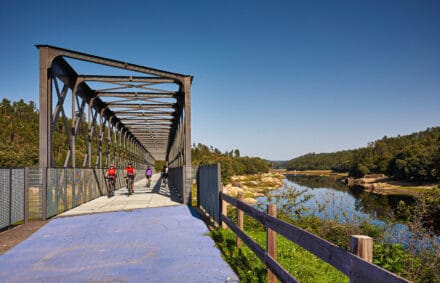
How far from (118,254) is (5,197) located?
3.83 m

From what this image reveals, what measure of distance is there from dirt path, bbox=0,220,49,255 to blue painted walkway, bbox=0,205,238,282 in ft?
0.57

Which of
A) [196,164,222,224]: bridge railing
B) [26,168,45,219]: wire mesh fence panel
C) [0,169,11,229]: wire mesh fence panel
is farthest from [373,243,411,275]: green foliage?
[26,168,45,219]: wire mesh fence panel

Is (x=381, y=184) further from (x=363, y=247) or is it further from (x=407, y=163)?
(x=363, y=247)

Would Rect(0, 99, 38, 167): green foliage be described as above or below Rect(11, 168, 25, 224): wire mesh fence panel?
above

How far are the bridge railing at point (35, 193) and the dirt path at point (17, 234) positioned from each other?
207 millimetres

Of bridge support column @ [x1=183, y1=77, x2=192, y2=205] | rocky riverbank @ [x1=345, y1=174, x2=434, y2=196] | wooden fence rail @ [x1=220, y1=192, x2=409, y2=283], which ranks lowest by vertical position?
rocky riverbank @ [x1=345, y1=174, x2=434, y2=196]

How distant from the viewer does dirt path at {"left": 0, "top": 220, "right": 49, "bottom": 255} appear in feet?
20.6

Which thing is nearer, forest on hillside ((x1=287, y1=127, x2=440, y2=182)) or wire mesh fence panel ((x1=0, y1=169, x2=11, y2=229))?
wire mesh fence panel ((x1=0, y1=169, x2=11, y2=229))

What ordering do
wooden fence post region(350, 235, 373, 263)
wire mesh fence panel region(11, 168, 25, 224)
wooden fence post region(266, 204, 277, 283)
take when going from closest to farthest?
1. wooden fence post region(350, 235, 373, 263)
2. wooden fence post region(266, 204, 277, 283)
3. wire mesh fence panel region(11, 168, 25, 224)

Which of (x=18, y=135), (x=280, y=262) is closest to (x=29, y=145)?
Result: (x=18, y=135)

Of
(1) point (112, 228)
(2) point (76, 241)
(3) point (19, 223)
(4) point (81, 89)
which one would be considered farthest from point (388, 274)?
(4) point (81, 89)

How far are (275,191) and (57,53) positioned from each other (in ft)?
28.2

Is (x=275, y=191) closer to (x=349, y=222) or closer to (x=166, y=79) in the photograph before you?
(x=349, y=222)

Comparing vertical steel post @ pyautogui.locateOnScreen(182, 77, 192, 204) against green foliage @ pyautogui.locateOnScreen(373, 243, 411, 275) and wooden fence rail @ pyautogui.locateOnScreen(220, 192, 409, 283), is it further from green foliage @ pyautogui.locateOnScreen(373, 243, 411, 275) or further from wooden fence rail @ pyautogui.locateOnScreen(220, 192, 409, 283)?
wooden fence rail @ pyautogui.locateOnScreen(220, 192, 409, 283)
